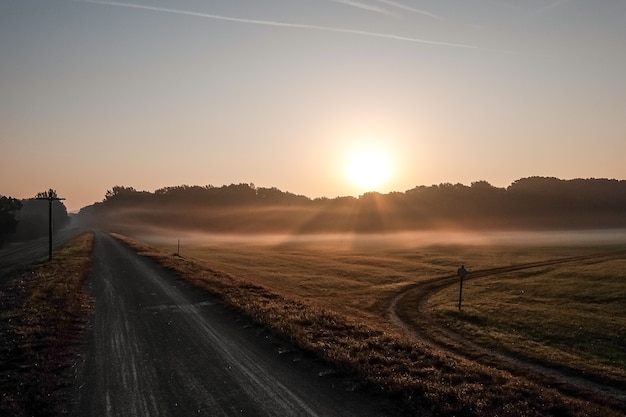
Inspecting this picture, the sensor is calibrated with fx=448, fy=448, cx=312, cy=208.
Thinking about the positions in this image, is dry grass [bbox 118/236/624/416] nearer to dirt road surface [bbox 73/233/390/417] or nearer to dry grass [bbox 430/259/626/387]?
dirt road surface [bbox 73/233/390/417]

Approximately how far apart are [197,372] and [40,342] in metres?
8.00

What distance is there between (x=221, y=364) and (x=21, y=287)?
26487 millimetres

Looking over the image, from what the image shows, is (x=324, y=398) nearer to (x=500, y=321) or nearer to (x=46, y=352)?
(x=46, y=352)

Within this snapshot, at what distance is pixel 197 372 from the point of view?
52.1ft

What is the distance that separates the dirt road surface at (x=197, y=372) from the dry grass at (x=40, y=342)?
2.31 ft

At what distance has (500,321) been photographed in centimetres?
3378

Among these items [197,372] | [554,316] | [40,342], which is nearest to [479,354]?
[554,316]

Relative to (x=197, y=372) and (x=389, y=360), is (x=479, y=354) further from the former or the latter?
(x=197, y=372)

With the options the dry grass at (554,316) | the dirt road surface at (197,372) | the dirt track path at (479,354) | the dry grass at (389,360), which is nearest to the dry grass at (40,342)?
the dirt road surface at (197,372)

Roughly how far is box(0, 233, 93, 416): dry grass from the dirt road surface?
2.31ft

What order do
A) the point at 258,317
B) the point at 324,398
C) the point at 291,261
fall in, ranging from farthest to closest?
the point at 291,261 < the point at 258,317 < the point at 324,398

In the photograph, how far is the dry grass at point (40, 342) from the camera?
1317cm

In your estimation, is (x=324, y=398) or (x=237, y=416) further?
(x=324, y=398)

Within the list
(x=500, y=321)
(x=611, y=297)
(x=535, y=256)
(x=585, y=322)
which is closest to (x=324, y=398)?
(x=500, y=321)
